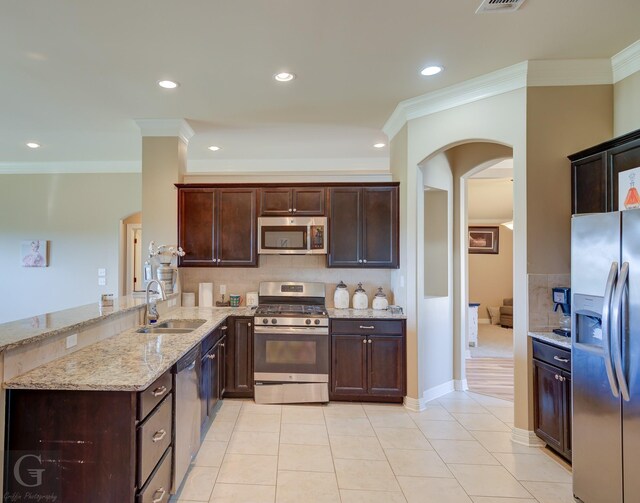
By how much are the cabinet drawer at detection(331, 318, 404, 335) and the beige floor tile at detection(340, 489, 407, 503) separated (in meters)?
1.59

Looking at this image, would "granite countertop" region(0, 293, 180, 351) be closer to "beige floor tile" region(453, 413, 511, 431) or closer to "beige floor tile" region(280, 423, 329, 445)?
"beige floor tile" region(280, 423, 329, 445)

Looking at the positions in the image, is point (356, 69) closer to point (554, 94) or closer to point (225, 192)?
point (554, 94)

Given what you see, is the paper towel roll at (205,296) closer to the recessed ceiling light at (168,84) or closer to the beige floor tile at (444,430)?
the recessed ceiling light at (168,84)

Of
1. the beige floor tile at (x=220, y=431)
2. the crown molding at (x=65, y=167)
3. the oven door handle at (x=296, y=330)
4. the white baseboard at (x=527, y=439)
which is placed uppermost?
the crown molding at (x=65, y=167)

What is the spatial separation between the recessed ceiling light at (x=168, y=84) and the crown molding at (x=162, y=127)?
820 mm

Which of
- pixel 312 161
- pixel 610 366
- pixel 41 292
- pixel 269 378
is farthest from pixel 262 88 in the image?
pixel 41 292

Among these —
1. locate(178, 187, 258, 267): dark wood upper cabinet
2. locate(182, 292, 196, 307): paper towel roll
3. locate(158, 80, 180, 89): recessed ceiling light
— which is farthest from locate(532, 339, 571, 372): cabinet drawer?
locate(158, 80, 180, 89): recessed ceiling light

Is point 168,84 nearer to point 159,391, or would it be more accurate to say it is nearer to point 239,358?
point 159,391

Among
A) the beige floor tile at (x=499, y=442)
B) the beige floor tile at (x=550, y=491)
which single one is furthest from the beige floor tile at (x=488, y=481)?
the beige floor tile at (x=499, y=442)

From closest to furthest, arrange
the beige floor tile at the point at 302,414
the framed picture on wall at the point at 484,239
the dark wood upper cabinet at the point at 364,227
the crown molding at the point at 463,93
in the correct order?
the crown molding at the point at 463,93 → the beige floor tile at the point at 302,414 → the dark wood upper cabinet at the point at 364,227 → the framed picture on wall at the point at 484,239

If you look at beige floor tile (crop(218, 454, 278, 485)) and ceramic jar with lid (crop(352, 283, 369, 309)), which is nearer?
beige floor tile (crop(218, 454, 278, 485))

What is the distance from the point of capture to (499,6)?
218 centimetres

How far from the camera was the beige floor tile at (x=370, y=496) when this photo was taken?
7.35ft

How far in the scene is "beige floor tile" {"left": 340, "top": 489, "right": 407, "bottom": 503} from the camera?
224 cm
